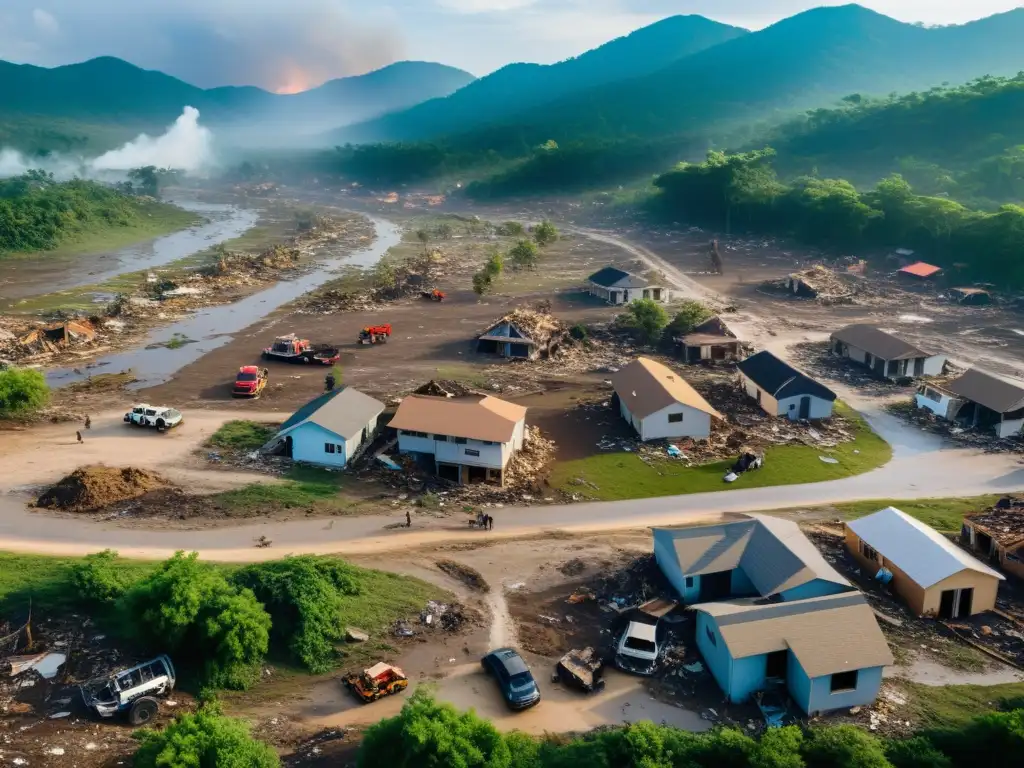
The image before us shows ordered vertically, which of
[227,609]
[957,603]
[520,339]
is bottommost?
[957,603]

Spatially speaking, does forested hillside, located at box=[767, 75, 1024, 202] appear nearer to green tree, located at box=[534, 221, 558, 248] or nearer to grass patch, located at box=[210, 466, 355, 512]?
green tree, located at box=[534, 221, 558, 248]

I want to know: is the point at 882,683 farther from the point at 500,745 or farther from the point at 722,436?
the point at 722,436

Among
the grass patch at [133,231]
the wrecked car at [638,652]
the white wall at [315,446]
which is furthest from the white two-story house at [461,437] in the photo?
the grass patch at [133,231]

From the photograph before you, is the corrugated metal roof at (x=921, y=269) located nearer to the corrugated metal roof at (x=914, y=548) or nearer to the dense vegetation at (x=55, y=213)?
the corrugated metal roof at (x=914, y=548)

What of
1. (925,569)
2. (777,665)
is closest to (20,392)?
(777,665)

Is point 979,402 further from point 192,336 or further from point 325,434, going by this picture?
point 192,336

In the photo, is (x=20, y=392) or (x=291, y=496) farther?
(x=20, y=392)
